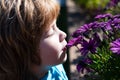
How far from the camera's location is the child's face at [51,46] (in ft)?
8.59

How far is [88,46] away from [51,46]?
0.29 metres

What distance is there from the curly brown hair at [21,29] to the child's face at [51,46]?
0.03 meters

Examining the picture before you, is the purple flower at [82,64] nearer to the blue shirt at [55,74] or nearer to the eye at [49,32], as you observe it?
the blue shirt at [55,74]

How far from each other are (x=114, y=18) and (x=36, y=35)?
23.2 inches

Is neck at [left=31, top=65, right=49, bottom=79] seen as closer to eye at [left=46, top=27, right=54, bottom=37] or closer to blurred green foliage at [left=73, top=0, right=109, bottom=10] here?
eye at [left=46, top=27, right=54, bottom=37]

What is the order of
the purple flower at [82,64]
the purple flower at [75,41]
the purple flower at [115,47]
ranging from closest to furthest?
1. the purple flower at [115,47]
2. the purple flower at [75,41]
3. the purple flower at [82,64]

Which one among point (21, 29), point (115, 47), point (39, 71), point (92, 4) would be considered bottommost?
point (92, 4)

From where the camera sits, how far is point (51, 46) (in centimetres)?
262

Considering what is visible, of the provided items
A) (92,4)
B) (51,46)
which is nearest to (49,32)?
(51,46)

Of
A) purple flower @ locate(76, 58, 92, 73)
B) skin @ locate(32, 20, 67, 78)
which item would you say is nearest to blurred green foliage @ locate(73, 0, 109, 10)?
purple flower @ locate(76, 58, 92, 73)

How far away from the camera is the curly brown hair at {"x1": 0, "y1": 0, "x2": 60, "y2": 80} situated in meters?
2.56

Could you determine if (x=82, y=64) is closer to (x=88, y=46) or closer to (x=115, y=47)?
(x=88, y=46)

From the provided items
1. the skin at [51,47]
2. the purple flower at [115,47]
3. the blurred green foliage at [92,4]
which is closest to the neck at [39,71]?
the skin at [51,47]

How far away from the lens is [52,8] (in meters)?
2.64
